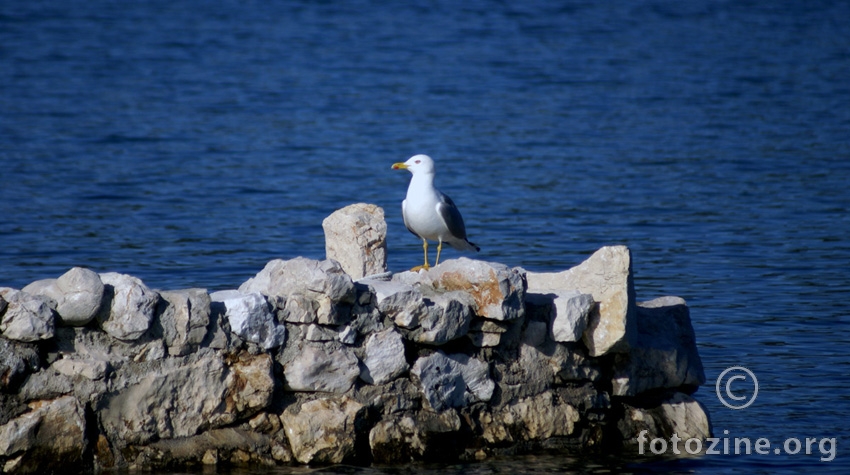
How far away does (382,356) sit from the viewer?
7641mm

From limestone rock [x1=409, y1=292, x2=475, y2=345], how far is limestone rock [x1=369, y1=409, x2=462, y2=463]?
503 millimetres

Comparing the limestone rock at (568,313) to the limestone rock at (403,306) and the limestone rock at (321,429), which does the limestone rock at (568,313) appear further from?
the limestone rock at (321,429)

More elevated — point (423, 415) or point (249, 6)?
point (249, 6)

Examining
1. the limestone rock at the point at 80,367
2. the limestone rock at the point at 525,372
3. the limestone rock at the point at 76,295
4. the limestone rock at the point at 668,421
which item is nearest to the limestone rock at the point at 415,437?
the limestone rock at the point at 525,372

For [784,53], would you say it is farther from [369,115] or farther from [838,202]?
[838,202]

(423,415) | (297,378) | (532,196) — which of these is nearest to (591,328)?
(423,415)

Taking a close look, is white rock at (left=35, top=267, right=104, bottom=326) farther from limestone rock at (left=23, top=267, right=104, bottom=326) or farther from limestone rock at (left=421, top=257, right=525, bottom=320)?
limestone rock at (left=421, top=257, right=525, bottom=320)

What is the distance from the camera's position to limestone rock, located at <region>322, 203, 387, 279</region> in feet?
28.3

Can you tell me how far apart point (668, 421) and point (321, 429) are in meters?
2.68

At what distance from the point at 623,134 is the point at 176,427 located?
2073 centimetres

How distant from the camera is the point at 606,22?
45969 mm
